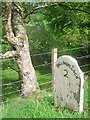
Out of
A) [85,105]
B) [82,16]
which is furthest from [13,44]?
[82,16]

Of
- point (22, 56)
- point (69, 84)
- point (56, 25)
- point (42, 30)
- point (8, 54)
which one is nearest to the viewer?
point (69, 84)

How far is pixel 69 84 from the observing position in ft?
13.6

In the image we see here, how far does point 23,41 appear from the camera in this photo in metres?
7.08

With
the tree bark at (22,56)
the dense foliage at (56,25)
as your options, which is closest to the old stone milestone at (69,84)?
the tree bark at (22,56)

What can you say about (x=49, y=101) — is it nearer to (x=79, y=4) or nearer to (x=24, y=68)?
(x=24, y=68)

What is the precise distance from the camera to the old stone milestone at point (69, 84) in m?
4.02

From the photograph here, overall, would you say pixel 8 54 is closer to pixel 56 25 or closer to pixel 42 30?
pixel 56 25

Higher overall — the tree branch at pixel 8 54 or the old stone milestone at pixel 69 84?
the tree branch at pixel 8 54

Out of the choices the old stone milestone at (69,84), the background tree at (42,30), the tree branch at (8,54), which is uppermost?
the background tree at (42,30)

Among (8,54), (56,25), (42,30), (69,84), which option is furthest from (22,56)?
(42,30)

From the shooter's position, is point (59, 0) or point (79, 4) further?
point (79, 4)

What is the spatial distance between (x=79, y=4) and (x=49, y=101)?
501cm

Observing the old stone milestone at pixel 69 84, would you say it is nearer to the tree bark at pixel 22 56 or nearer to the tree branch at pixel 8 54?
the tree branch at pixel 8 54

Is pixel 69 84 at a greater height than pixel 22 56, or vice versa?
pixel 22 56
